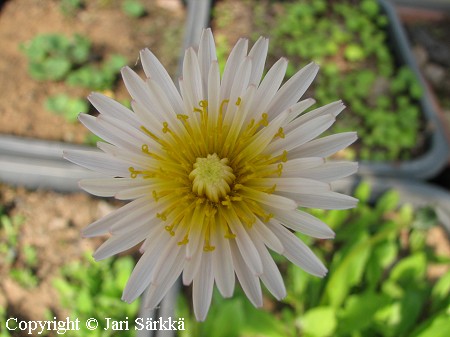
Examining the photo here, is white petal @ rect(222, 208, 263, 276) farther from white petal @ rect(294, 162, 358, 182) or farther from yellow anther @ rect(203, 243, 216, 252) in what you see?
white petal @ rect(294, 162, 358, 182)

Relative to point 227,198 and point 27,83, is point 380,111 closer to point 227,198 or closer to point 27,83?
point 227,198

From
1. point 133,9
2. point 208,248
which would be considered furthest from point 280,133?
point 133,9

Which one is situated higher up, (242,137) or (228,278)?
(242,137)

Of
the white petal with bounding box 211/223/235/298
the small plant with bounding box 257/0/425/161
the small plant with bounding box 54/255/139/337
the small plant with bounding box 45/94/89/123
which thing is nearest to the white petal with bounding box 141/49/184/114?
the white petal with bounding box 211/223/235/298

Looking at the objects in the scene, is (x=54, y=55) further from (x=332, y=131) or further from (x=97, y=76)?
(x=332, y=131)

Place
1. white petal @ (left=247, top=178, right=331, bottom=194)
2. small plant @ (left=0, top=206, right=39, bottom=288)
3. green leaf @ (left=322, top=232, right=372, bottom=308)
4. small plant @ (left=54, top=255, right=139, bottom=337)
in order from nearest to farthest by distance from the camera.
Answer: white petal @ (left=247, top=178, right=331, bottom=194)
green leaf @ (left=322, top=232, right=372, bottom=308)
small plant @ (left=54, top=255, right=139, bottom=337)
small plant @ (left=0, top=206, right=39, bottom=288)

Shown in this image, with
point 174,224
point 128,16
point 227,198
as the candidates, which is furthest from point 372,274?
point 128,16

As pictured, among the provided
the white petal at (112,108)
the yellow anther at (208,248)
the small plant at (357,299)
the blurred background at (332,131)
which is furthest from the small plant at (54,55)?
the yellow anther at (208,248)
